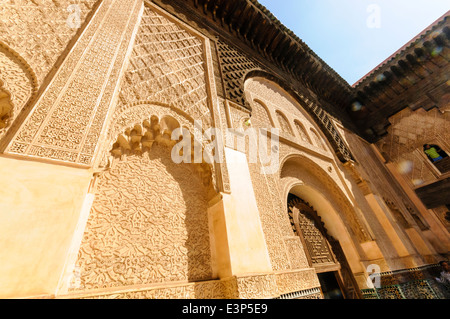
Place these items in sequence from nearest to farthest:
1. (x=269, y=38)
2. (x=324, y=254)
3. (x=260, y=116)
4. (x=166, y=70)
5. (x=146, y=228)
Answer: (x=146, y=228) → (x=166, y=70) → (x=324, y=254) → (x=260, y=116) → (x=269, y=38)

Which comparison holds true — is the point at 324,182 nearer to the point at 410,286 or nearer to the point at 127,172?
the point at 410,286

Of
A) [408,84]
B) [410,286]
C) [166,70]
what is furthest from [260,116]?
[408,84]

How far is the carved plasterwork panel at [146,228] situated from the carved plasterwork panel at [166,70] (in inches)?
17.3

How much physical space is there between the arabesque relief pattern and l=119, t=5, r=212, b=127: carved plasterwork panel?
0.28 metres

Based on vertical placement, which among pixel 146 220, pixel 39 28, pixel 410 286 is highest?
pixel 39 28

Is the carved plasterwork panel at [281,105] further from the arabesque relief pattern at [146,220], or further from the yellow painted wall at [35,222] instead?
the yellow painted wall at [35,222]

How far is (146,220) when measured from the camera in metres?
1.12

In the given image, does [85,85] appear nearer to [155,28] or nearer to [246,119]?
[155,28]

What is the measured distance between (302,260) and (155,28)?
2.72m

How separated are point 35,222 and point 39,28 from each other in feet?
4.25

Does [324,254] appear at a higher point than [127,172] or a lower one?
lower

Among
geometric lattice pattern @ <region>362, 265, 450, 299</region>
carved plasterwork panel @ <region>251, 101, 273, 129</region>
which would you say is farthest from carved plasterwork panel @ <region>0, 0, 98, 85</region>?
geometric lattice pattern @ <region>362, 265, 450, 299</region>

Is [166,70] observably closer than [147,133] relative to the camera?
No
